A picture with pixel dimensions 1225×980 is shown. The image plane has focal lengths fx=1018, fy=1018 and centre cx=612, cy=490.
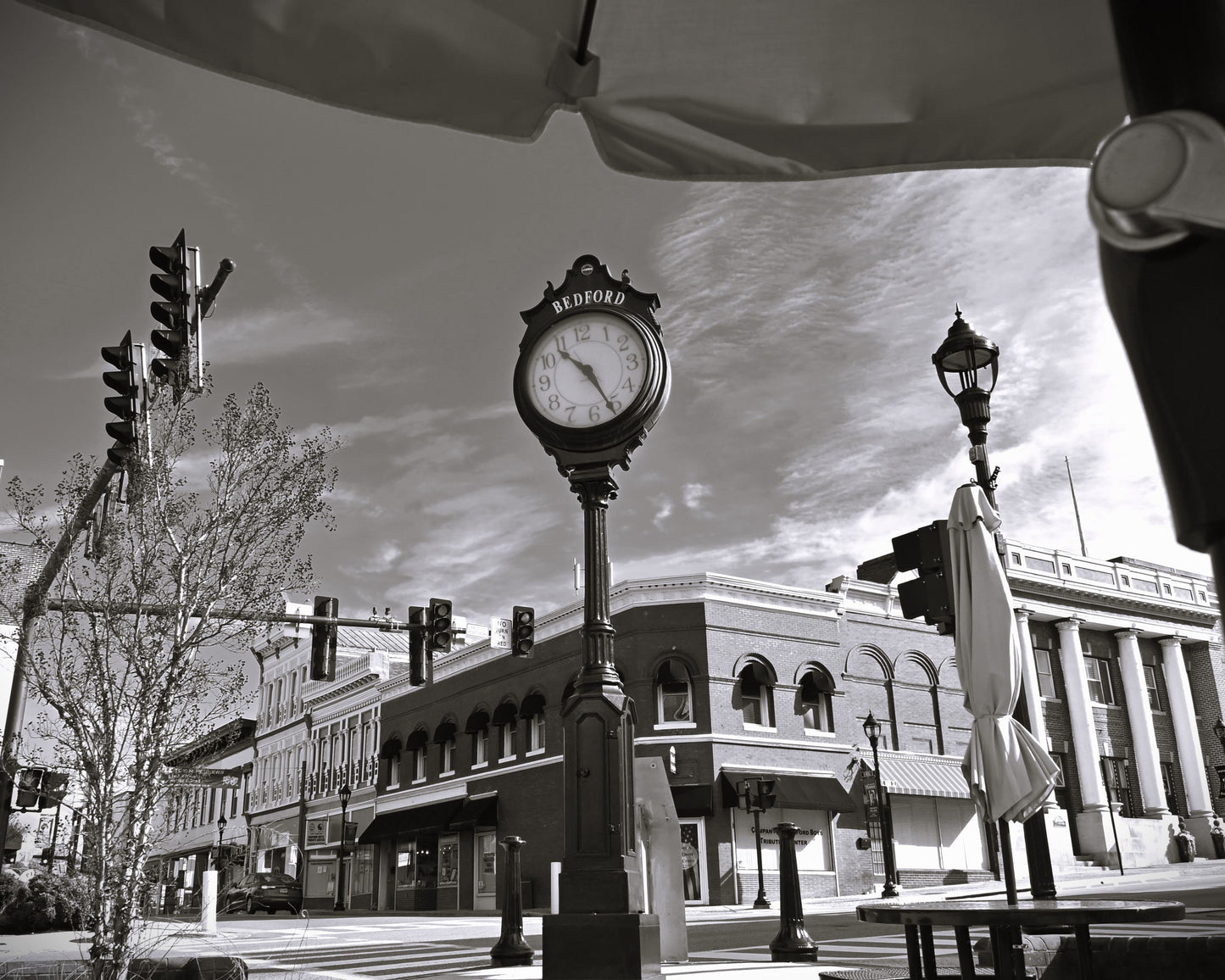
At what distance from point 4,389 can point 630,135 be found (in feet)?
41.5

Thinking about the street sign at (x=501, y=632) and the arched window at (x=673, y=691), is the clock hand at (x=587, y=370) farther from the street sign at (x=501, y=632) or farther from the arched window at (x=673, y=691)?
the arched window at (x=673, y=691)

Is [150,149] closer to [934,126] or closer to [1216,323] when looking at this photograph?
[934,126]

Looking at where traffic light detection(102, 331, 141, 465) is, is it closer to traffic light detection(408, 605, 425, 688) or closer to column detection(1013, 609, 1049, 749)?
traffic light detection(408, 605, 425, 688)

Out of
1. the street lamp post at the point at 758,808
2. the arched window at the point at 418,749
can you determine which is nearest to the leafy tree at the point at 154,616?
the street lamp post at the point at 758,808

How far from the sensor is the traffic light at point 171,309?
874 cm

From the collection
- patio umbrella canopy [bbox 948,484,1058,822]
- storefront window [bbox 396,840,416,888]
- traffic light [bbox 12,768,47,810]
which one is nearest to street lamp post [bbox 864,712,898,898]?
storefront window [bbox 396,840,416,888]

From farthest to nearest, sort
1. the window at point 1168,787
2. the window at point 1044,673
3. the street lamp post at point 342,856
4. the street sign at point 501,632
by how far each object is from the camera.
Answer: the street lamp post at point 342,856 → the window at point 1168,787 → the window at point 1044,673 → the street sign at point 501,632

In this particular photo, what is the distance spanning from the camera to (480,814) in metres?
37.7

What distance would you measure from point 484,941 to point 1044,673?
30942 mm

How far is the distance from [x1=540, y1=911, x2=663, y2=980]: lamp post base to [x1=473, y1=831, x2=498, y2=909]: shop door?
31.0m

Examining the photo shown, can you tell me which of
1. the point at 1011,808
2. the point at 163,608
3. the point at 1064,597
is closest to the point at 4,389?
the point at 163,608

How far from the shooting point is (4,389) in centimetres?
1228

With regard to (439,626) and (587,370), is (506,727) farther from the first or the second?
(587,370)

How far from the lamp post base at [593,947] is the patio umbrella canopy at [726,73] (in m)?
7.46
